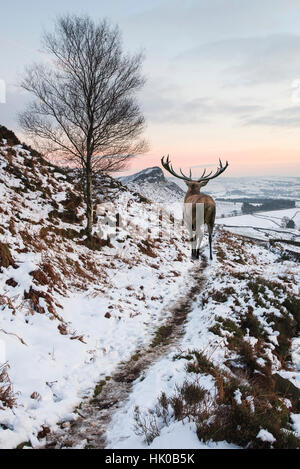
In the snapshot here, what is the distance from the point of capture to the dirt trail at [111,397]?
11.0 feet

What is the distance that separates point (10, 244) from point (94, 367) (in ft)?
15.3

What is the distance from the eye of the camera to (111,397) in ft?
14.3

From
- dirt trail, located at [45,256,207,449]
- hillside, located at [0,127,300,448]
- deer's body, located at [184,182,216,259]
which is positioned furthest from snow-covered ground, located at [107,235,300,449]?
deer's body, located at [184,182,216,259]

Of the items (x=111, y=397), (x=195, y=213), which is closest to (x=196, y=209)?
(x=195, y=213)

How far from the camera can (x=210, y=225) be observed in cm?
1112

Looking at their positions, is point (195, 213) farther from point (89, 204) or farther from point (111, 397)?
point (111, 397)

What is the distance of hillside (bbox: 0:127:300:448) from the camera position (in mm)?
3328

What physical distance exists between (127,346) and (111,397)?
180cm

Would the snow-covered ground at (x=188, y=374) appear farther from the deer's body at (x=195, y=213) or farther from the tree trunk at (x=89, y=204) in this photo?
the tree trunk at (x=89, y=204)

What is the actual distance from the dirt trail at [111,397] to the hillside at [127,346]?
0.02 metres

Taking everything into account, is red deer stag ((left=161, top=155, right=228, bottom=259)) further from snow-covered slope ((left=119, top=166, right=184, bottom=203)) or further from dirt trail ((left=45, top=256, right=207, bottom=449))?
snow-covered slope ((left=119, top=166, right=184, bottom=203))

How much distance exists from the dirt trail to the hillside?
0.07ft
